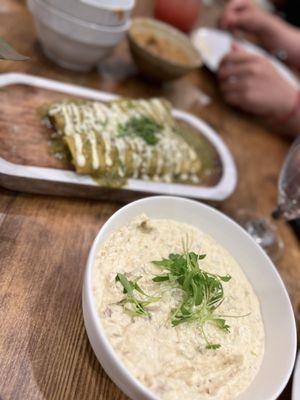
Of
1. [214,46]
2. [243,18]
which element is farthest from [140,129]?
[243,18]

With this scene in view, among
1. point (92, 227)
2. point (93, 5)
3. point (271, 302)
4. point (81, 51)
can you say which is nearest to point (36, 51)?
point (81, 51)

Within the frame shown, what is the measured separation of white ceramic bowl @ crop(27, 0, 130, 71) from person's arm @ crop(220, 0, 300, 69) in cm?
131

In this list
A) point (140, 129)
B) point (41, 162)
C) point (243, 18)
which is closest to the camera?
point (41, 162)

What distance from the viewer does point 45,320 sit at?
1.10m

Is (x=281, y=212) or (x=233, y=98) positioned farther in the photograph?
(x=233, y=98)

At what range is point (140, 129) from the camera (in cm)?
167

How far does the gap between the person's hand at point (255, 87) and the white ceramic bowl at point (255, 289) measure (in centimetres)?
125

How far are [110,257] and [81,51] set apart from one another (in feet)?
4.10

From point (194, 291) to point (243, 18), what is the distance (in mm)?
2558

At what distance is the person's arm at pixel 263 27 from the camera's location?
2.95m

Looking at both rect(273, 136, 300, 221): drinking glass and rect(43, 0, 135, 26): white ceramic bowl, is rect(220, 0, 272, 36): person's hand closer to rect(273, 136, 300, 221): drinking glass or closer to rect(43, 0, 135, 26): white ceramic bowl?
rect(43, 0, 135, 26): white ceramic bowl

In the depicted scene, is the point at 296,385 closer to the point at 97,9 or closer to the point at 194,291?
the point at 194,291

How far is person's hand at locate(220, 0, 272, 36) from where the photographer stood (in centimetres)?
293

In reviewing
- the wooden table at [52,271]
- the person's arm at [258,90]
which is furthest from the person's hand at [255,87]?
the wooden table at [52,271]
